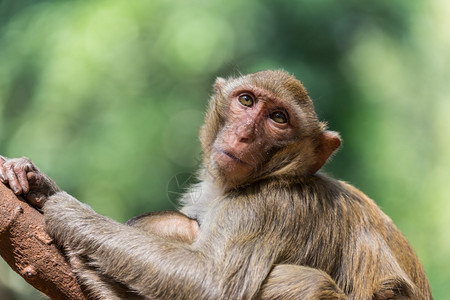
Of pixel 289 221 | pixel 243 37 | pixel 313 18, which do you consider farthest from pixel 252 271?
pixel 313 18

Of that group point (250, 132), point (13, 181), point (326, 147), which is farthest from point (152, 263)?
point (326, 147)

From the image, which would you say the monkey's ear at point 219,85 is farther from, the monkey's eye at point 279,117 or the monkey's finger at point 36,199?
the monkey's finger at point 36,199

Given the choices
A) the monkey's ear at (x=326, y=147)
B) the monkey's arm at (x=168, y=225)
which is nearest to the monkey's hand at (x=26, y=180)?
the monkey's arm at (x=168, y=225)

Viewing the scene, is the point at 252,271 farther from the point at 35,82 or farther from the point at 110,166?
the point at 35,82

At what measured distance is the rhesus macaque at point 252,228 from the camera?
20.9 ft

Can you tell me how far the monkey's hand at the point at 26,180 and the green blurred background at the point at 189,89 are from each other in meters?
6.27

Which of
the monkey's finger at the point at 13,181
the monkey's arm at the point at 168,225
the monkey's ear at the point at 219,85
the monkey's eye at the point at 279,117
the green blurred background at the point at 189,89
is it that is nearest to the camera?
the monkey's finger at the point at 13,181

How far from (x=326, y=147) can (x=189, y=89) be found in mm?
6820

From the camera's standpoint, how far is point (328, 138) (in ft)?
24.5

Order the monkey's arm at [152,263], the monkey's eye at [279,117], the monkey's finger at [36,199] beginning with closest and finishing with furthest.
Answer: the monkey's arm at [152,263] < the monkey's finger at [36,199] < the monkey's eye at [279,117]

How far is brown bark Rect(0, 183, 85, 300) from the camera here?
5980 millimetres

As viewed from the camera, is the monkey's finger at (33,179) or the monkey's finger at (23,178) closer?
the monkey's finger at (23,178)

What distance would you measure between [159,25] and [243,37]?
1.83 meters

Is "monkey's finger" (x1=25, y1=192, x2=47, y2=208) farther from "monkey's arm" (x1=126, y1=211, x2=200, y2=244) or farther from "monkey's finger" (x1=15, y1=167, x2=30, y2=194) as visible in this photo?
"monkey's arm" (x1=126, y1=211, x2=200, y2=244)
